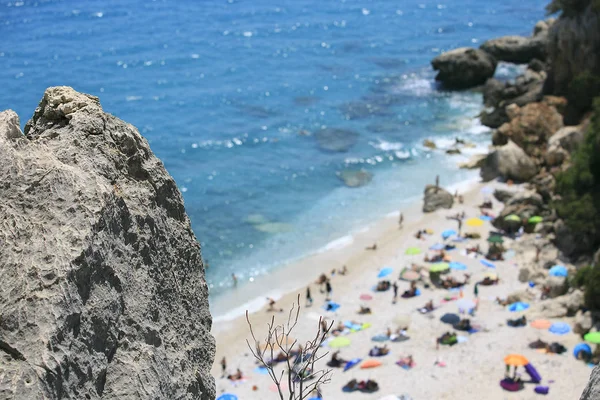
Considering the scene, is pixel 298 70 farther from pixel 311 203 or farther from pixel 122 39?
pixel 311 203

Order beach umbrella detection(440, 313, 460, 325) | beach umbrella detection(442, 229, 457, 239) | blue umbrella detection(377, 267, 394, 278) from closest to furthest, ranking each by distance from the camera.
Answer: beach umbrella detection(440, 313, 460, 325)
blue umbrella detection(377, 267, 394, 278)
beach umbrella detection(442, 229, 457, 239)

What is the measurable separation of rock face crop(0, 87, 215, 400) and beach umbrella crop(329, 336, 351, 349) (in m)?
19.5

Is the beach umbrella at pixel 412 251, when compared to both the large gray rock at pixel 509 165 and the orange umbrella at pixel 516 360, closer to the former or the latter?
the large gray rock at pixel 509 165

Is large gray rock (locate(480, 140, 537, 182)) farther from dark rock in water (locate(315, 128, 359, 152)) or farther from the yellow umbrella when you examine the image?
dark rock in water (locate(315, 128, 359, 152))

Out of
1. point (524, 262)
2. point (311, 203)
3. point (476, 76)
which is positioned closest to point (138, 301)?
point (524, 262)

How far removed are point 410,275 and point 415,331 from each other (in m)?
4.23

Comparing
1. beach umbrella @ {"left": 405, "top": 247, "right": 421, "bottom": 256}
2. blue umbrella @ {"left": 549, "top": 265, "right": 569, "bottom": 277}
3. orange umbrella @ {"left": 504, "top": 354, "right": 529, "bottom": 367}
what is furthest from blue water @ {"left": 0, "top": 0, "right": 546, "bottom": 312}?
orange umbrella @ {"left": 504, "top": 354, "right": 529, "bottom": 367}

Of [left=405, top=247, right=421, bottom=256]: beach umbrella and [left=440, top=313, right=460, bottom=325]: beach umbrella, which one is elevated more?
[left=405, top=247, right=421, bottom=256]: beach umbrella

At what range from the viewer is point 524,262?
3303 centimetres

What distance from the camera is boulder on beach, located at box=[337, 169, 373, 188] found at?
1839 inches

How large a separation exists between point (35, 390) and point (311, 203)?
38875 mm

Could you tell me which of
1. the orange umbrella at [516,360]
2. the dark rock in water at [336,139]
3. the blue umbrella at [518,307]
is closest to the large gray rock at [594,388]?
the orange umbrella at [516,360]

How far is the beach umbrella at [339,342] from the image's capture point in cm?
2775

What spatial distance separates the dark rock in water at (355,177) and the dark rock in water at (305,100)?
16.2m
